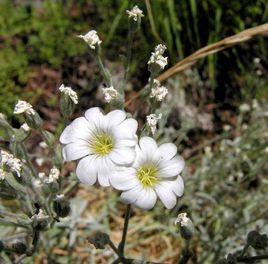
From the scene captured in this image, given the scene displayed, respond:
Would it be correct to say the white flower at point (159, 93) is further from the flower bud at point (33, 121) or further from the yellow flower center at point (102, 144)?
the flower bud at point (33, 121)

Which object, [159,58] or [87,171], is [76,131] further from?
[159,58]

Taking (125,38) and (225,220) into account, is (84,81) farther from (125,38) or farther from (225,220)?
(225,220)

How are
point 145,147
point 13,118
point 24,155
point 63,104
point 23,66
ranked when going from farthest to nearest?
point 23,66 → point 13,118 → point 24,155 → point 63,104 → point 145,147

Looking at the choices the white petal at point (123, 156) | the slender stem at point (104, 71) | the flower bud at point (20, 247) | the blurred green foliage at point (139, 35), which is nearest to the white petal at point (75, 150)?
the white petal at point (123, 156)

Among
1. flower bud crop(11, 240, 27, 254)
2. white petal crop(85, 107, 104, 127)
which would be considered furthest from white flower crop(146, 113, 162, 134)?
flower bud crop(11, 240, 27, 254)

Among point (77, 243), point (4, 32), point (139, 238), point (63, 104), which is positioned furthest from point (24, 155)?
point (4, 32)

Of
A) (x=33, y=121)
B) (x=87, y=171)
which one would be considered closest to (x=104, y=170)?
(x=87, y=171)
